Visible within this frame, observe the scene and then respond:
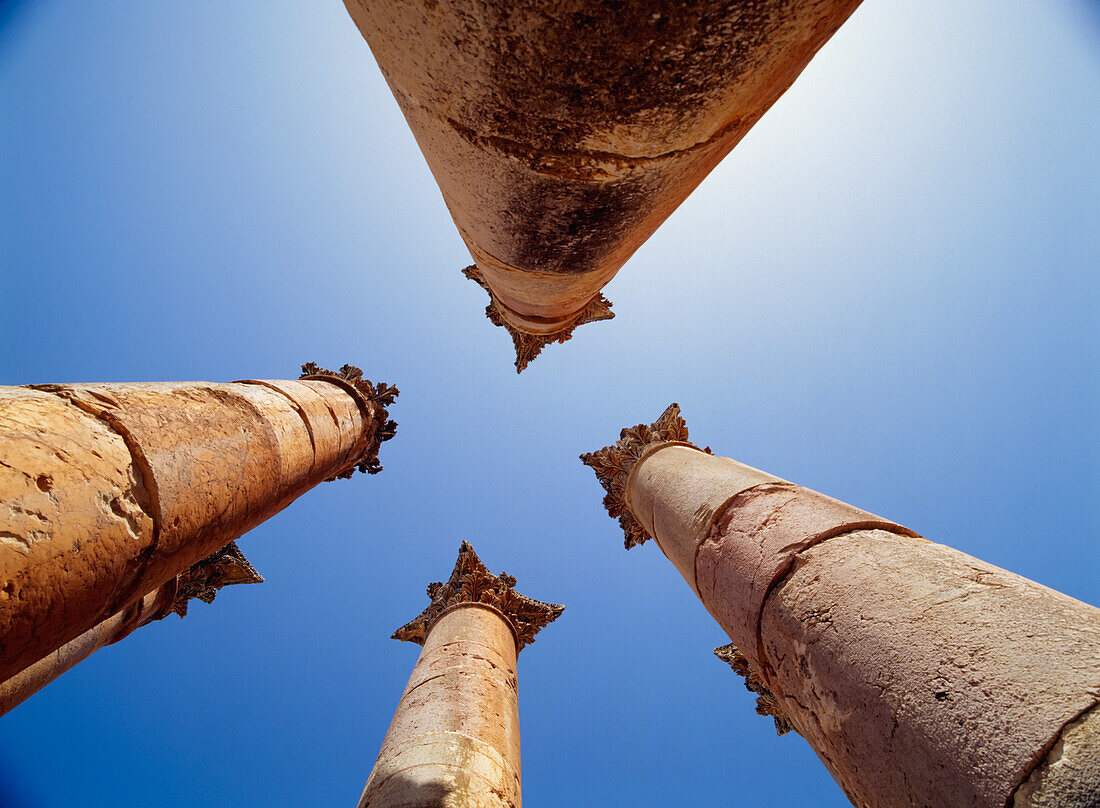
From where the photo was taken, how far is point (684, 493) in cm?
601

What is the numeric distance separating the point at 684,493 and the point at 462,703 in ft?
11.7

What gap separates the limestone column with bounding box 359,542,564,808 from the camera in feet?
14.1

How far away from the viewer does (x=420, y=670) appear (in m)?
6.79

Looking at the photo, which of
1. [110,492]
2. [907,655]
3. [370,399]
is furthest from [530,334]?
[907,655]

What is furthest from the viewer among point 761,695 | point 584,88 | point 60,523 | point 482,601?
point 482,601

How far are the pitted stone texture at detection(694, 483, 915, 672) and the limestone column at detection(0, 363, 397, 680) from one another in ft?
13.6

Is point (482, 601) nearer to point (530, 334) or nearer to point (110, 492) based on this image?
point (530, 334)

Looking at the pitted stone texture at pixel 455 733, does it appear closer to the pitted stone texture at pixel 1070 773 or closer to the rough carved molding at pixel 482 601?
the rough carved molding at pixel 482 601

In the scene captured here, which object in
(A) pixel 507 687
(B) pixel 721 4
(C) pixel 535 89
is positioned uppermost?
(C) pixel 535 89

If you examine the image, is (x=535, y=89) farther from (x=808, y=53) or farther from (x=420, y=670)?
(x=420, y=670)

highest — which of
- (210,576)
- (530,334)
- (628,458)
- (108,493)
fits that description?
(530,334)

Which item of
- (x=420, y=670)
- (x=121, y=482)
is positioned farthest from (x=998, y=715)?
(x=420, y=670)

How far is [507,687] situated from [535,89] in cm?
680

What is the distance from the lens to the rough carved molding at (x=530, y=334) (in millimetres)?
11945
